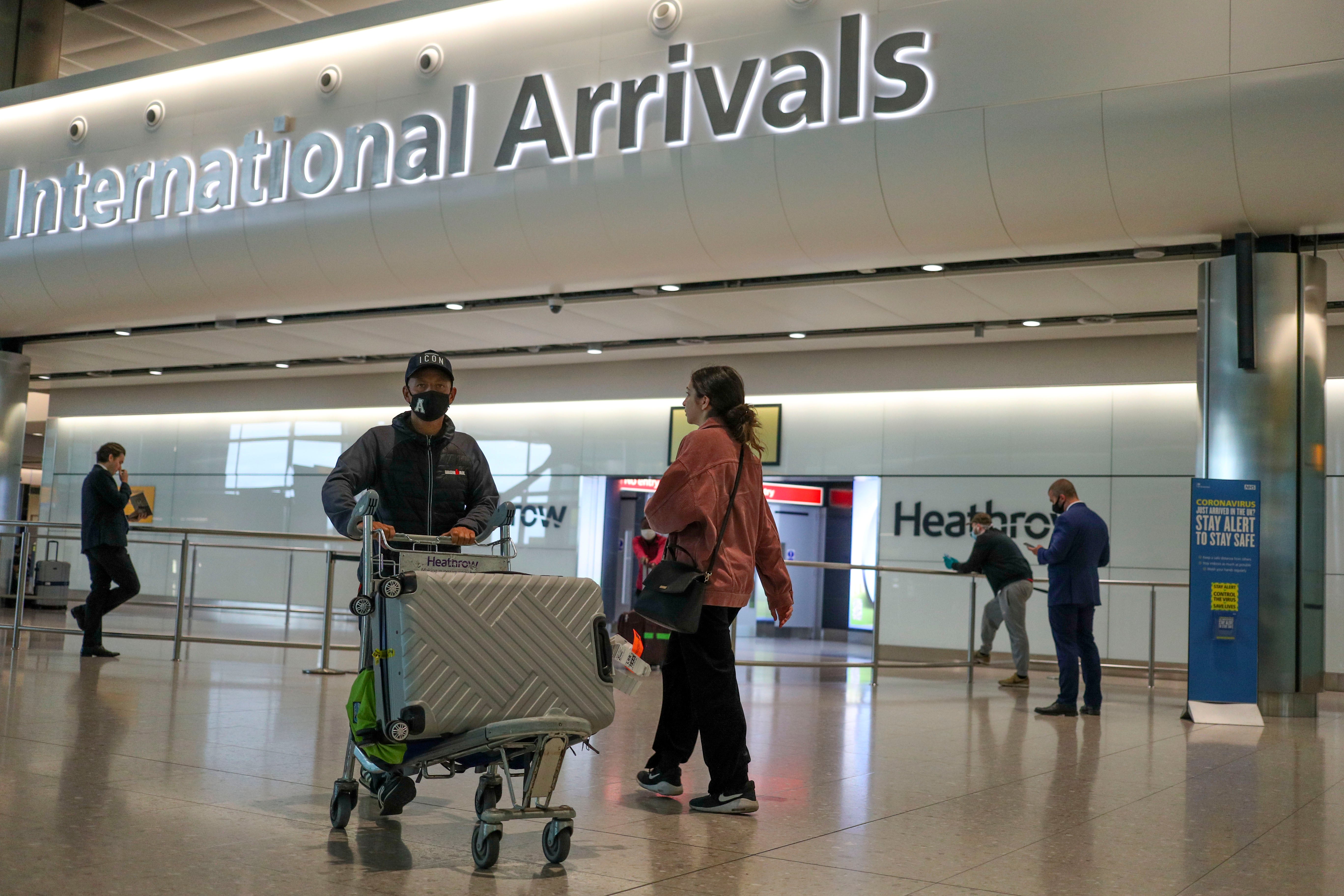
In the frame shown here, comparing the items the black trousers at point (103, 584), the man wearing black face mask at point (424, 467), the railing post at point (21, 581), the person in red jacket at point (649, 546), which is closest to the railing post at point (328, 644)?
the black trousers at point (103, 584)

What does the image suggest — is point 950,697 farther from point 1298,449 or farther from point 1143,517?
point 1143,517

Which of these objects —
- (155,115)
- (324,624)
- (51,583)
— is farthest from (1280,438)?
(51,583)

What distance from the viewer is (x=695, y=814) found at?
4371 mm

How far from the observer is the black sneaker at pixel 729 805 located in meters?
4.38

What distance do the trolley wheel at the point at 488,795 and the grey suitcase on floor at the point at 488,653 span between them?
0.27 meters

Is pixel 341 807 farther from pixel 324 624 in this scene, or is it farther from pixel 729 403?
pixel 324 624

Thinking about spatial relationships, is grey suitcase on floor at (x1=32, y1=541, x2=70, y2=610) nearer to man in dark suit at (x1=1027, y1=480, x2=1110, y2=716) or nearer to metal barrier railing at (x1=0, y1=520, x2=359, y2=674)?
metal barrier railing at (x1=0, y1=520, x2=359, y2=674)

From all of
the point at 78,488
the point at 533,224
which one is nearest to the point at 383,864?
the point at 533,224

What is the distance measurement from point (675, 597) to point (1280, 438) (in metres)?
6.29

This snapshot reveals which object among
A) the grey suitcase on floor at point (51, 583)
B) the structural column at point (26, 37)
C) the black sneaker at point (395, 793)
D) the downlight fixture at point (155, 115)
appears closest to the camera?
the black sneaker at point (395, 793)

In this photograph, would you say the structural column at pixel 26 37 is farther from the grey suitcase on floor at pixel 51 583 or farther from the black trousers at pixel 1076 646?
the black trousers at pixel 1076 646

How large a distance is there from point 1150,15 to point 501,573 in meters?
6.98

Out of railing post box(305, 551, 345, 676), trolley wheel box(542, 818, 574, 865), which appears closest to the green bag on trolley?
Answer: trolley wheel box(542, 818, 574, 865)

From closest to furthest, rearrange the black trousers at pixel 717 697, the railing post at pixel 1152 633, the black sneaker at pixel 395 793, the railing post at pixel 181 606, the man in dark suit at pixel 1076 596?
the black sneaker at pixel 395 793
the black trousers at pixel 717 697
the man in dark suit at pixel 1076 596
the railing post at pixel 181 606
the railing post at pixel 1152 633
